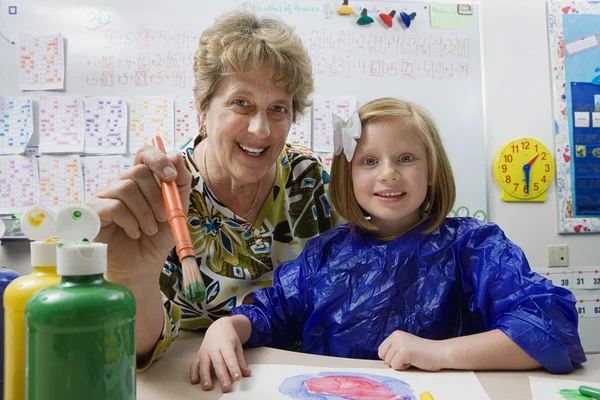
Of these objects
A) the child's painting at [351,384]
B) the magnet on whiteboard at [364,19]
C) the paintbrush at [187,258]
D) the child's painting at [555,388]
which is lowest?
the child's painting at [555,388]

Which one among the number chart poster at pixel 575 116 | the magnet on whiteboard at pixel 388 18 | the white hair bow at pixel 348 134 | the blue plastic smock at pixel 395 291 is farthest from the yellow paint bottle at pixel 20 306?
the number chart poster at pixel 575 116

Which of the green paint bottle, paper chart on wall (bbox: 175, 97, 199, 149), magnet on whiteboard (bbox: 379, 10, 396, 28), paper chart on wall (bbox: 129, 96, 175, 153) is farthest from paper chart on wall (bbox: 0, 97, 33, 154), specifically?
the green paint bottle

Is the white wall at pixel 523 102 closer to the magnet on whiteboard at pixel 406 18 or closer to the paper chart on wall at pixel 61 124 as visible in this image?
the magnet on whiteboard at pixel 406 18

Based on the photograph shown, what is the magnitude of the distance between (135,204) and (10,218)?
6.39 ft

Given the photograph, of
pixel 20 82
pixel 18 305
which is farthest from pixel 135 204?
pixel 20 82

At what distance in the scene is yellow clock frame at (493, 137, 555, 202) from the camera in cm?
238

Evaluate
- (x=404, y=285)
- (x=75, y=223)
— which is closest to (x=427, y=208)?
(x=404, y=285)

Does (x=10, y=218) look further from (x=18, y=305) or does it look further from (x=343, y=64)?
(x=18, y=305)

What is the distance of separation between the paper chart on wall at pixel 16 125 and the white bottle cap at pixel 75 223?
211 centimetres

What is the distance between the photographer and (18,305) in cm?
45

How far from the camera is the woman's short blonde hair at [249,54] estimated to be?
1.12 meters

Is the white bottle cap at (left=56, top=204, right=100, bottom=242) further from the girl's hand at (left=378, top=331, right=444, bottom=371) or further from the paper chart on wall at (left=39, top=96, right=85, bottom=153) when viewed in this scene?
the paper chart on wall at (left=39, top=96, right=85, bottom=153)

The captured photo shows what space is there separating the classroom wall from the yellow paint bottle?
2.27 m

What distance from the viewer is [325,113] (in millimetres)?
2352
